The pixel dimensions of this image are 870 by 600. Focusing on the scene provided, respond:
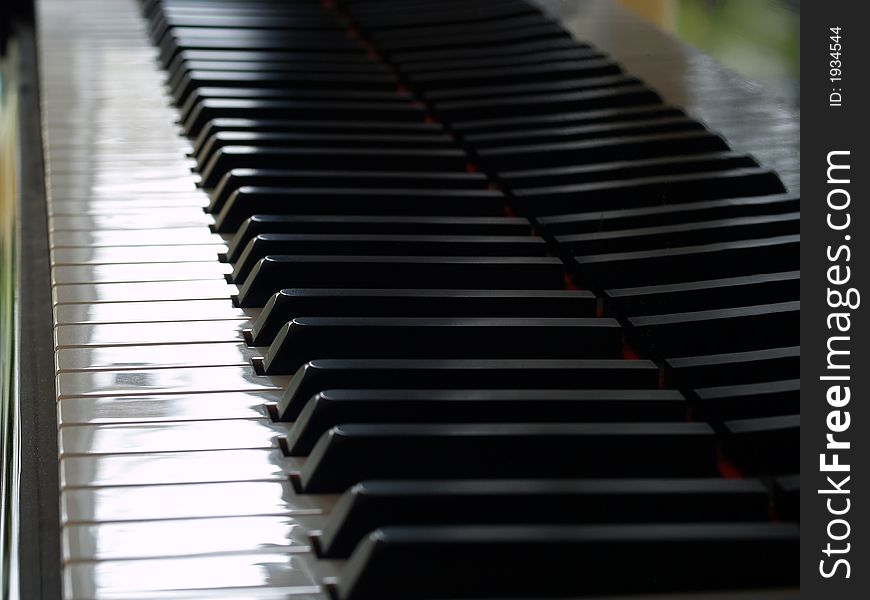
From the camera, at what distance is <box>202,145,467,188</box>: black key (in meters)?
2.38

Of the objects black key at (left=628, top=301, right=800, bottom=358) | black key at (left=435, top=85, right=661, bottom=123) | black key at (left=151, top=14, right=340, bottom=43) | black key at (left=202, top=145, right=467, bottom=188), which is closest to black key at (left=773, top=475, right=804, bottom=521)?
black key at (left=628, top=301, right=800, bottom=358)

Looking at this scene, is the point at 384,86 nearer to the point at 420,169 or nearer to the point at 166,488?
the point at 420,169

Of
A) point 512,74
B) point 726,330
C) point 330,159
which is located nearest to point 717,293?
point 726,330

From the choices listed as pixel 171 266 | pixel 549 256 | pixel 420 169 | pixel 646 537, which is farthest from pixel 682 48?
pixel 646 537

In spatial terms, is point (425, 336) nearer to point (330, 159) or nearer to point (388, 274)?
point (388, 274)

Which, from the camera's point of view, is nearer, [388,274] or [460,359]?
[460,359]

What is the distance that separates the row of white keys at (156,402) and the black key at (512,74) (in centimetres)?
53

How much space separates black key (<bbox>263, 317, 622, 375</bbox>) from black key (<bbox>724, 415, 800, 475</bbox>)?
310mm

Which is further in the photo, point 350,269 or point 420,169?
point 420,169

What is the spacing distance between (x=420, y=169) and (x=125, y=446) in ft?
3.42

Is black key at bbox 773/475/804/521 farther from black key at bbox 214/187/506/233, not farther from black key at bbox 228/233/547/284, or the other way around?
black key at bbox 214/187/506/233

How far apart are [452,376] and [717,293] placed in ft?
1.13

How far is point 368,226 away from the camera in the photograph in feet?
6.75

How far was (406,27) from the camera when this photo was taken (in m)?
3.17
